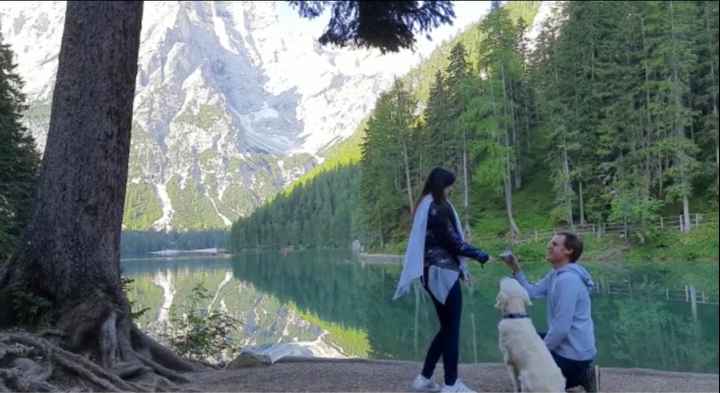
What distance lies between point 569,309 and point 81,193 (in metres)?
4.04

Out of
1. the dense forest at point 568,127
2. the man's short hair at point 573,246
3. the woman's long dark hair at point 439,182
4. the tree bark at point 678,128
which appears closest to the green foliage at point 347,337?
the woman's long dark hair at point 439,182

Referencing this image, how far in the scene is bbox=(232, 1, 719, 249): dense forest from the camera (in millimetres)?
27375

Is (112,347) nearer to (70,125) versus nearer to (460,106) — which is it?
(70,125)

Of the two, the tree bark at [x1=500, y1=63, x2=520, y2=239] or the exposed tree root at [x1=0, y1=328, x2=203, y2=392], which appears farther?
the tree bark at [x1=500, y1=63, x2=520, y2=239]

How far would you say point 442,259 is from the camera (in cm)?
480

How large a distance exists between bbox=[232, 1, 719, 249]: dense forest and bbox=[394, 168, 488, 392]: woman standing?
16.8 meters

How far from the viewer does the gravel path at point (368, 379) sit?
526cm

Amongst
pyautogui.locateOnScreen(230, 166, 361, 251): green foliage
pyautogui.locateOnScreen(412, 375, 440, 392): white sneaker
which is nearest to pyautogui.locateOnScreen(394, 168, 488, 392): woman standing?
pyautogui.locateOnScreen(412, 375, 440, 392): white sneaker

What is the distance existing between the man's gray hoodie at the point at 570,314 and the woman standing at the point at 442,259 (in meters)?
0.60

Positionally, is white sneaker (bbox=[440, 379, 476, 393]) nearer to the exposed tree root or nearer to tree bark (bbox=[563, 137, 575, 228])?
the exposed tree root

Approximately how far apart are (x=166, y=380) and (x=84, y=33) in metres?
3.06

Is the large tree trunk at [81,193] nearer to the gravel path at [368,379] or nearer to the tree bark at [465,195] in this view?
the gravel path at [368,379]

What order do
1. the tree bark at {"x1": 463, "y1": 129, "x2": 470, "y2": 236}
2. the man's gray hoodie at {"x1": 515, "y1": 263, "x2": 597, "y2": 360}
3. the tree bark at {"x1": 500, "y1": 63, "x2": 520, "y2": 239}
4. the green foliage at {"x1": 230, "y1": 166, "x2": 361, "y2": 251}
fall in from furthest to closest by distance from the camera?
the green foliage at {"x1": 230, "y1": 166, "x2": 361, "y2": 251} < the tree bark at {"x1": 463, "y1": 129, "x2": 470, "y2": 236} < the tree bark at {"x1": 500, "y1": 63, "x2": 520, "y2": 239} < the man's gray hoodie at {"x1": 515, "y1": 263, "x2": 597, "y2": 360}

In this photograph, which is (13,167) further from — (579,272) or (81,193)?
(579,272)
